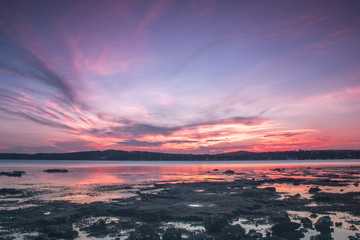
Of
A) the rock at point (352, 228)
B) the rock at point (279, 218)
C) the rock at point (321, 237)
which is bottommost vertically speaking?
the rock at point (352, 228)

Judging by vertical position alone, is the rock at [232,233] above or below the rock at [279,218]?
above

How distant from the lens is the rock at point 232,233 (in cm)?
1658

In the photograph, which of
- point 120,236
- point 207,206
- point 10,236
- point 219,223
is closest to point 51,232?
point 10,236

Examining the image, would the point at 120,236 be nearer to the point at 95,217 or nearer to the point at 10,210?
the point at 95,217

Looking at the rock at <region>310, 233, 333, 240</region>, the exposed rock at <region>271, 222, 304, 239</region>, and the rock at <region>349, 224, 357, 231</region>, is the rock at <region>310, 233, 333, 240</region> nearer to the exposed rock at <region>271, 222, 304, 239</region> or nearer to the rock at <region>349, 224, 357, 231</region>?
the exposed rock at <region>271, 222, 304, 239</region>

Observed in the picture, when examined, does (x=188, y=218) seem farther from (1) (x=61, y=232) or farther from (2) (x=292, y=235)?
(1) (x=61, y=232)

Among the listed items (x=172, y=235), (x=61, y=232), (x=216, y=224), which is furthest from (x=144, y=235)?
(x=61, y=232)

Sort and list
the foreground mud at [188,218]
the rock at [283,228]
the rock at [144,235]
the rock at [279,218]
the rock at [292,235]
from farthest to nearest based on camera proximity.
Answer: the rock at [279,218], the rock at [283,228], the foreground mud at [188,218], the rock at [292,235], the rock at [144,235]

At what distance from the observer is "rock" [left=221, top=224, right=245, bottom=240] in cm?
1658

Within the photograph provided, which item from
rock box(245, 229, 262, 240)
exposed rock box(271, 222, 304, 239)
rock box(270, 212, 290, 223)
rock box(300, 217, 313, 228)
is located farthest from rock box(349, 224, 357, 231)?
rock box(245, 229, 262, 240)

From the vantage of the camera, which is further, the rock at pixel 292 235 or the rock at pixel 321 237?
the rock at pixel 292 235

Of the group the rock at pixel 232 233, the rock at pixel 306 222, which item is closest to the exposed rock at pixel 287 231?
the rock at pixel 306 222

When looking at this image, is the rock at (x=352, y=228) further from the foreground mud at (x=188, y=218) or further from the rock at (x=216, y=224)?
the rock at (x=216, y=224)

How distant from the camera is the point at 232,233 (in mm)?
16891
